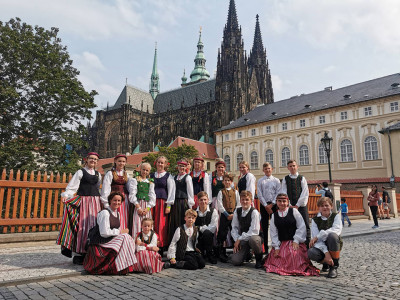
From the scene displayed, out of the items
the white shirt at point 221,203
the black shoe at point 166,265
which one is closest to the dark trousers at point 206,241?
the white shirt at point 221,203

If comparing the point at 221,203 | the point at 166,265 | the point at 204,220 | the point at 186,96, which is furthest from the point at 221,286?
the point at 186,96

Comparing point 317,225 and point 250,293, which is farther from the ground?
point 317,225

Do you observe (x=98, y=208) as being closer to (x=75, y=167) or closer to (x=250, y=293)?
(x=250, y=293)

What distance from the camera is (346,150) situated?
33.8m

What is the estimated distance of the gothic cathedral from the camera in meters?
56.2

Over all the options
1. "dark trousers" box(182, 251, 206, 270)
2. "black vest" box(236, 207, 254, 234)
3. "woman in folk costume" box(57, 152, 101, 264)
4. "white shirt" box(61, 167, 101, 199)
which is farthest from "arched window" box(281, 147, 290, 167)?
"white shirt" box(61, 167, 101, 199)

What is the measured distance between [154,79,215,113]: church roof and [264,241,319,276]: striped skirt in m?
60.2

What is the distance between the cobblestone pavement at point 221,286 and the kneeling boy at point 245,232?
0.25 metres

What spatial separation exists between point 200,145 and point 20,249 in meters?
42.3

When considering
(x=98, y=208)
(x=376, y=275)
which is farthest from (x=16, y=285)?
(x=376, y=275)

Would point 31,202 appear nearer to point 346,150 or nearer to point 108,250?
point 108,250

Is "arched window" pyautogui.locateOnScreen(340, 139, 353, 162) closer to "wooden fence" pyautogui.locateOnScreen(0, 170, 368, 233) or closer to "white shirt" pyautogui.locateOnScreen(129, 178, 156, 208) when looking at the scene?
"wooden fence" pyautogui.locateOnScreen(0, 170, 368, 233)

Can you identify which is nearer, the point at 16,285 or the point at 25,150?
the point at 16,285

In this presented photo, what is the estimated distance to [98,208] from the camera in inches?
221
